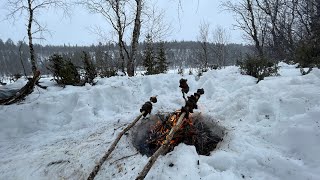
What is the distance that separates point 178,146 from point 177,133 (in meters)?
0.51

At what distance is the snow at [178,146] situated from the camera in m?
2.97

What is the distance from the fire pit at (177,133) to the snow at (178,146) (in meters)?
0.22

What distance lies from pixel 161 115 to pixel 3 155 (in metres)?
2.82

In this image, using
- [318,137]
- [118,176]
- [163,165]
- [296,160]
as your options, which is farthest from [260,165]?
[118,176]

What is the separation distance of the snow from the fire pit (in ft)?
0.73

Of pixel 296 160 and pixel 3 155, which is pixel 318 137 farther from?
pixel 3 155

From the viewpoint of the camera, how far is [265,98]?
4.32m

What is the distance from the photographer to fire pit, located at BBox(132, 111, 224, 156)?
3.97 metres

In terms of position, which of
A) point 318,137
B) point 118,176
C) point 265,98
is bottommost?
point 118,176

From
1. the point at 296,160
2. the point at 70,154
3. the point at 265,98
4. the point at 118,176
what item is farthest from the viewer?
the point at 265,98

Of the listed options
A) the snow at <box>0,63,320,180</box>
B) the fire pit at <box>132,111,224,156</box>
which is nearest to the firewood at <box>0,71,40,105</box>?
the snow at <box>0,63,320,180</box>

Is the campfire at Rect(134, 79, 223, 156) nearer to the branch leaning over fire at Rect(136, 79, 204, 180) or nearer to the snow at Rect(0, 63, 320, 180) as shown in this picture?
the branch leaning over fire at Rect(136, 79, 204, 180)

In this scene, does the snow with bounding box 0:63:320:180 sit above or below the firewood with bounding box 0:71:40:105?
below

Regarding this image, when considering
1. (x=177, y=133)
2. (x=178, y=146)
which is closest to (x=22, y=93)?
(x=177, y=133)
